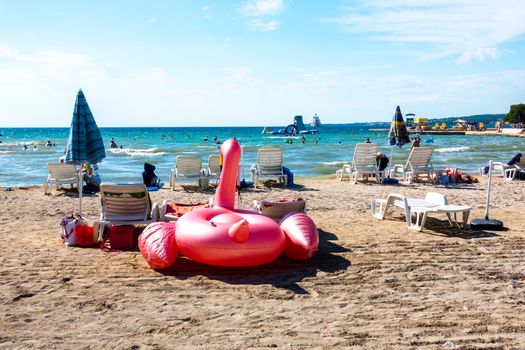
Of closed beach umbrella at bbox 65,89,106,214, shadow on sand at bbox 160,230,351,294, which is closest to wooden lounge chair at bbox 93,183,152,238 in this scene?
closed beach umbrella at bbox 65,89,106,214

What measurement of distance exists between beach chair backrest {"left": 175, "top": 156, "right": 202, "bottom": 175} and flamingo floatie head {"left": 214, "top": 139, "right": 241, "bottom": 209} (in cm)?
565

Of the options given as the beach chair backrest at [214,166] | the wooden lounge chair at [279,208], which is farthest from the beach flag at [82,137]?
the beach chair backrest at [214,166]

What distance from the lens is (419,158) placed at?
12.3 meters

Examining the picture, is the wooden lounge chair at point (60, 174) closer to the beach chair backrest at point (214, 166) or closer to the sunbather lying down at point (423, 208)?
the beach chair backrest at point (214, 166)

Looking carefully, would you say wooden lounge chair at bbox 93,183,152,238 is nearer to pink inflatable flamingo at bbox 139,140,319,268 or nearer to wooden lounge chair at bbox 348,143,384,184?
pink inflatable flamingo at bbox 139,140,319,268

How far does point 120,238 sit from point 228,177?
1.51 metres

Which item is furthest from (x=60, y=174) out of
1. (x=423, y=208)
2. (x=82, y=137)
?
(x=423, y=208)

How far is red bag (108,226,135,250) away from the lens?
5.91m

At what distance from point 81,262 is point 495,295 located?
4.13 metres

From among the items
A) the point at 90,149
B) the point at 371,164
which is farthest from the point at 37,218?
the point at 371,164

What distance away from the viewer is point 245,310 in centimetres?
400

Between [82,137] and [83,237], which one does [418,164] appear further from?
[83,237]

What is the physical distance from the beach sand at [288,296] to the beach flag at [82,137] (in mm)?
1126

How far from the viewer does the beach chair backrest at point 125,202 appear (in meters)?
6.13
